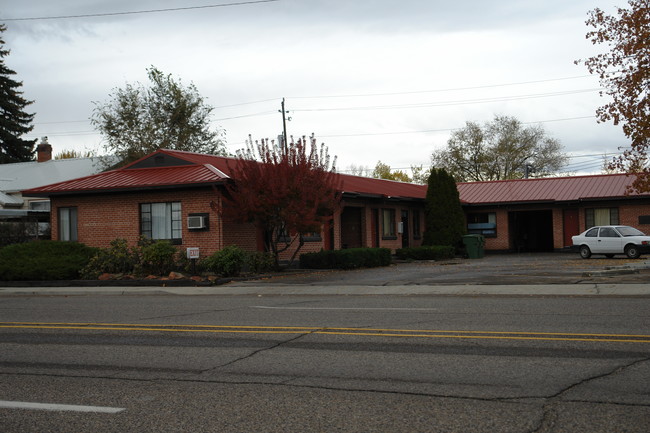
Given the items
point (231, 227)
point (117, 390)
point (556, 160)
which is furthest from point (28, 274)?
point (556, 160)

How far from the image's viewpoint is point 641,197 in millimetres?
36938

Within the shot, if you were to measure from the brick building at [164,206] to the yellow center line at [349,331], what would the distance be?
12414mm

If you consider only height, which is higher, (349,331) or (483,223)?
(483,223)

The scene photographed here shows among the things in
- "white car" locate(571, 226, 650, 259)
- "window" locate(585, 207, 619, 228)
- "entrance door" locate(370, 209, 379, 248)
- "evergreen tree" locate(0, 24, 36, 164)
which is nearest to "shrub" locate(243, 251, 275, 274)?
"entrance door" locate(370, 209, 379, 248)

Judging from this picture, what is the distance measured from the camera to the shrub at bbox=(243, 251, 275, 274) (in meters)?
24.9

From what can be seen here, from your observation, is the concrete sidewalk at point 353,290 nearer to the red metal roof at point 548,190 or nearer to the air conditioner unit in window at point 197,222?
the air conditioner unit in window at point 197,222

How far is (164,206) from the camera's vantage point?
27594mm

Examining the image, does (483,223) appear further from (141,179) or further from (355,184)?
(141,179)

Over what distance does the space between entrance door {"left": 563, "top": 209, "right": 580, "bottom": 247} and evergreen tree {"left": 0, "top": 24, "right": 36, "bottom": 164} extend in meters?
53.7

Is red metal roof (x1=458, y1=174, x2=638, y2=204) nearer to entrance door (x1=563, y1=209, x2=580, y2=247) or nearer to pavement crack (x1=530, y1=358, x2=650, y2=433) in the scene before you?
entrance door (x1=563, y1=209, x2=580, y2=247)

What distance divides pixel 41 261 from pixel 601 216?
2972cm

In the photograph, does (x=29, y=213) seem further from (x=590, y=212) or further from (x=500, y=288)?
(x=590, y=212)

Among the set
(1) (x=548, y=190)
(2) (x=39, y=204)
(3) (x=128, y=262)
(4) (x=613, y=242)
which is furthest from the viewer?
(2) (x=39, y=204)

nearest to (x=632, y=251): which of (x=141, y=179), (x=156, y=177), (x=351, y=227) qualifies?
(x=351, y=227)
